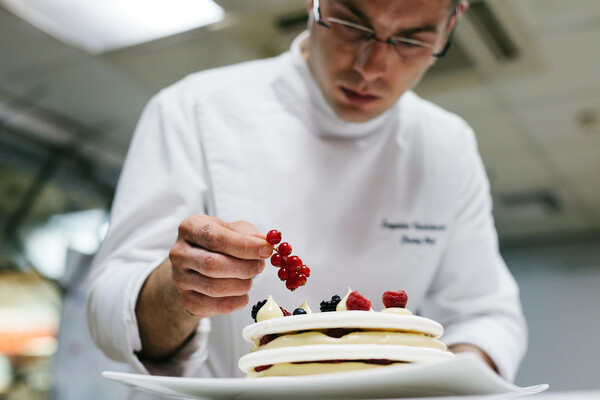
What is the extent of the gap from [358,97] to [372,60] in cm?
8

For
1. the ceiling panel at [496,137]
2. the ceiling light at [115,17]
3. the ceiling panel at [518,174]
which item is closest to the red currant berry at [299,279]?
the ceiling light at [115,17]

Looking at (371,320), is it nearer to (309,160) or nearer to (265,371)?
(265,371)

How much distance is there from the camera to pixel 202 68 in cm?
369

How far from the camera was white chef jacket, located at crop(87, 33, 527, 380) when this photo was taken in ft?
3.83

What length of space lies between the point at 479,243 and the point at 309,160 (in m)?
0.44

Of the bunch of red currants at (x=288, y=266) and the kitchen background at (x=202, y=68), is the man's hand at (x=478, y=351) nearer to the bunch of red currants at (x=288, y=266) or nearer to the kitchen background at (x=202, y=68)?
the bunch of red currants at (x=288, y=266)

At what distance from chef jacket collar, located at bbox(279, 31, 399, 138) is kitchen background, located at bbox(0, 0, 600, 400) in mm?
813

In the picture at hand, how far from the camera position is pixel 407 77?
1.29 meters

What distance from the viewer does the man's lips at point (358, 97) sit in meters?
1.24

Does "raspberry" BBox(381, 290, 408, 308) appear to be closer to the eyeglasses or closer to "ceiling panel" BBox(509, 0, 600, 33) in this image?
the eyeglasses

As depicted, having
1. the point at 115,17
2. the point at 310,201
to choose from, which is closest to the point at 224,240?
the point at 310,201

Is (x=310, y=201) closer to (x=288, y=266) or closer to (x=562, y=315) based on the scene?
(x=288, y=266)

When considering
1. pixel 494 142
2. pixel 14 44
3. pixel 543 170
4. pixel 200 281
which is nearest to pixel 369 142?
pixel 200 281

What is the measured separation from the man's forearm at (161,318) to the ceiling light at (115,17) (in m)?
2.28
